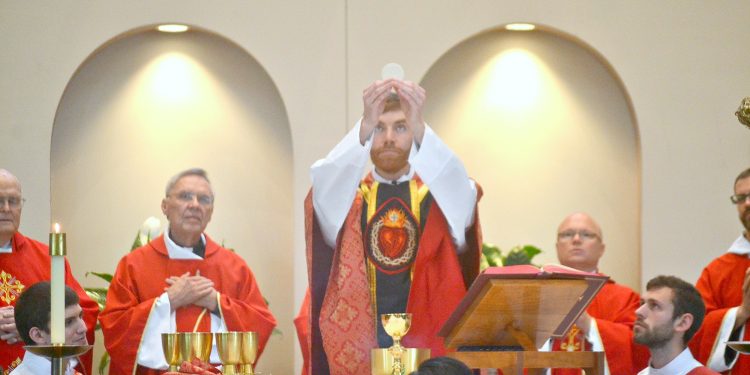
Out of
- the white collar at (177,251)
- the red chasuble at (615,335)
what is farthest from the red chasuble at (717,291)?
the white collar at (177,251)

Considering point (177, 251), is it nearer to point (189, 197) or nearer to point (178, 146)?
point (189, 197)

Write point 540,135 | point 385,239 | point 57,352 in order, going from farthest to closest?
point 540,135 < point 385,239 < point 57,352

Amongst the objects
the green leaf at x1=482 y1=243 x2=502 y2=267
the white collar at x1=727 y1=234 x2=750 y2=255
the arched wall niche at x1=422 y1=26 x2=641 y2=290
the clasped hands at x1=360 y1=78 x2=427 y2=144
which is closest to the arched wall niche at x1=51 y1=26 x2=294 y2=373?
the arched wall niche at x1=422 y1=26 x2=641 y2=290

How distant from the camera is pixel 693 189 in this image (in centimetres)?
936

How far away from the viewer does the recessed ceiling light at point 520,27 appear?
9.49m

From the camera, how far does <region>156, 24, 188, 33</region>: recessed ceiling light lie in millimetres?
9327

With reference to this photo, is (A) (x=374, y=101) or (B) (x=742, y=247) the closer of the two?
(A) (x=374, y=101)

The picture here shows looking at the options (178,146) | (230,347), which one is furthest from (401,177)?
(178,146)

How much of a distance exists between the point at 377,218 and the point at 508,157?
10.9 feet

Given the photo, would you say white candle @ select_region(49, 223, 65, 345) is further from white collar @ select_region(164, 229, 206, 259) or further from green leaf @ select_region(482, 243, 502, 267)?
green leaf @ select_region(482, 243, 502, 267)

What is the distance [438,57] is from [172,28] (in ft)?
5.91

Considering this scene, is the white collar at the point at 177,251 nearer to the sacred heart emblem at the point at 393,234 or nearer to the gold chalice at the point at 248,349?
the sacred heart emblem at the point at 393,234

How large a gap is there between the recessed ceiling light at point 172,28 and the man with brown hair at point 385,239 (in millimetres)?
3008

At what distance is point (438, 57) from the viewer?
930 cm
